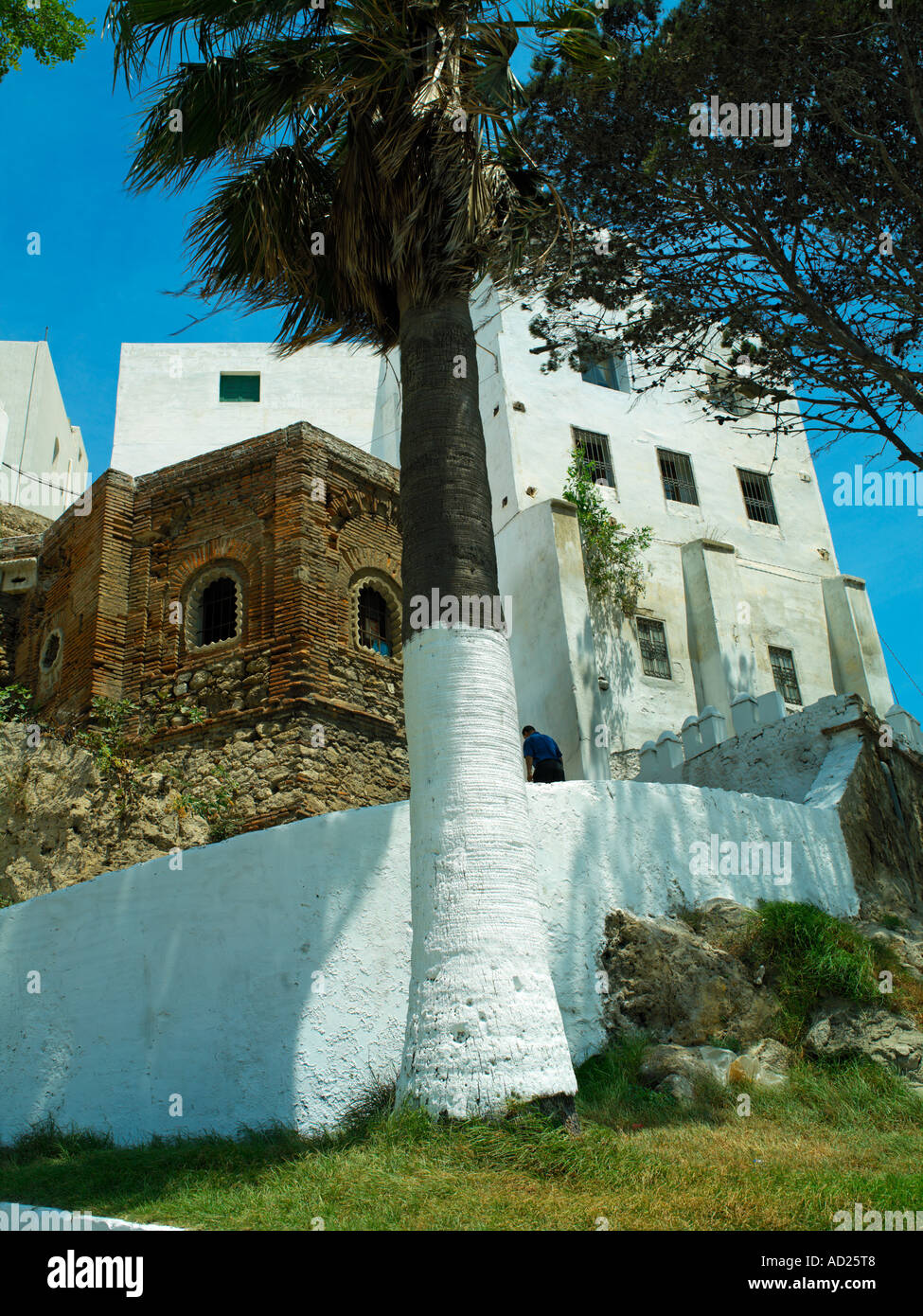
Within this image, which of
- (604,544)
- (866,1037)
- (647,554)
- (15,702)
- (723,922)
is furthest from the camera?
(647,554)

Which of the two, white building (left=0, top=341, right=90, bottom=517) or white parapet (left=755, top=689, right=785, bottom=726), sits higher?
white building (left=0, top=341, right=90, bottom=517)

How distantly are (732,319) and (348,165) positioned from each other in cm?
457

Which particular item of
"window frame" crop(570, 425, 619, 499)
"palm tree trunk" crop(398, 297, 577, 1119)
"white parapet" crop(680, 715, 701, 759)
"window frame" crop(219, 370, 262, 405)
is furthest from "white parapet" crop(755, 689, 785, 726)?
"window frame" crop(219, 370, 262, 405)

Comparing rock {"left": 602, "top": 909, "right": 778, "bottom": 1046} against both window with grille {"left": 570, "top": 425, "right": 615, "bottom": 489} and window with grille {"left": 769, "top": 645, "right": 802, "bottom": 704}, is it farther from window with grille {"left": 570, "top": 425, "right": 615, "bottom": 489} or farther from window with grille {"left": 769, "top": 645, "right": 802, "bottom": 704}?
window with grille {"left": 570, "top": 425, "right": 615, "bottom": 489}

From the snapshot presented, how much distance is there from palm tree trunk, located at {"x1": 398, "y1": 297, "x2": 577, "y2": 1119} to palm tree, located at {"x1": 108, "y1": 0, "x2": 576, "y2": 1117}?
1 cm

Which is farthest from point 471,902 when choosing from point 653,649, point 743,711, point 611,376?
point 611,376

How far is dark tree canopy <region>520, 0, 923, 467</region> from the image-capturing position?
10891 mm

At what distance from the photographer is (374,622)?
17.0m

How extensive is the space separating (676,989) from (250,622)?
9.00m

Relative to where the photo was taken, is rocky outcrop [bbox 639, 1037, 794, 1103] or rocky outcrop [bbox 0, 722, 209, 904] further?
rocky outcrop [bbox 0, 722, 209, 904]

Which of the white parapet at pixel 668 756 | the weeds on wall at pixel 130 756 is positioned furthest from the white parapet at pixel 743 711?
the weeds on wall at pixel 130 756

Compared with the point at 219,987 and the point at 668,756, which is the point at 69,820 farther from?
the point at 668,756
